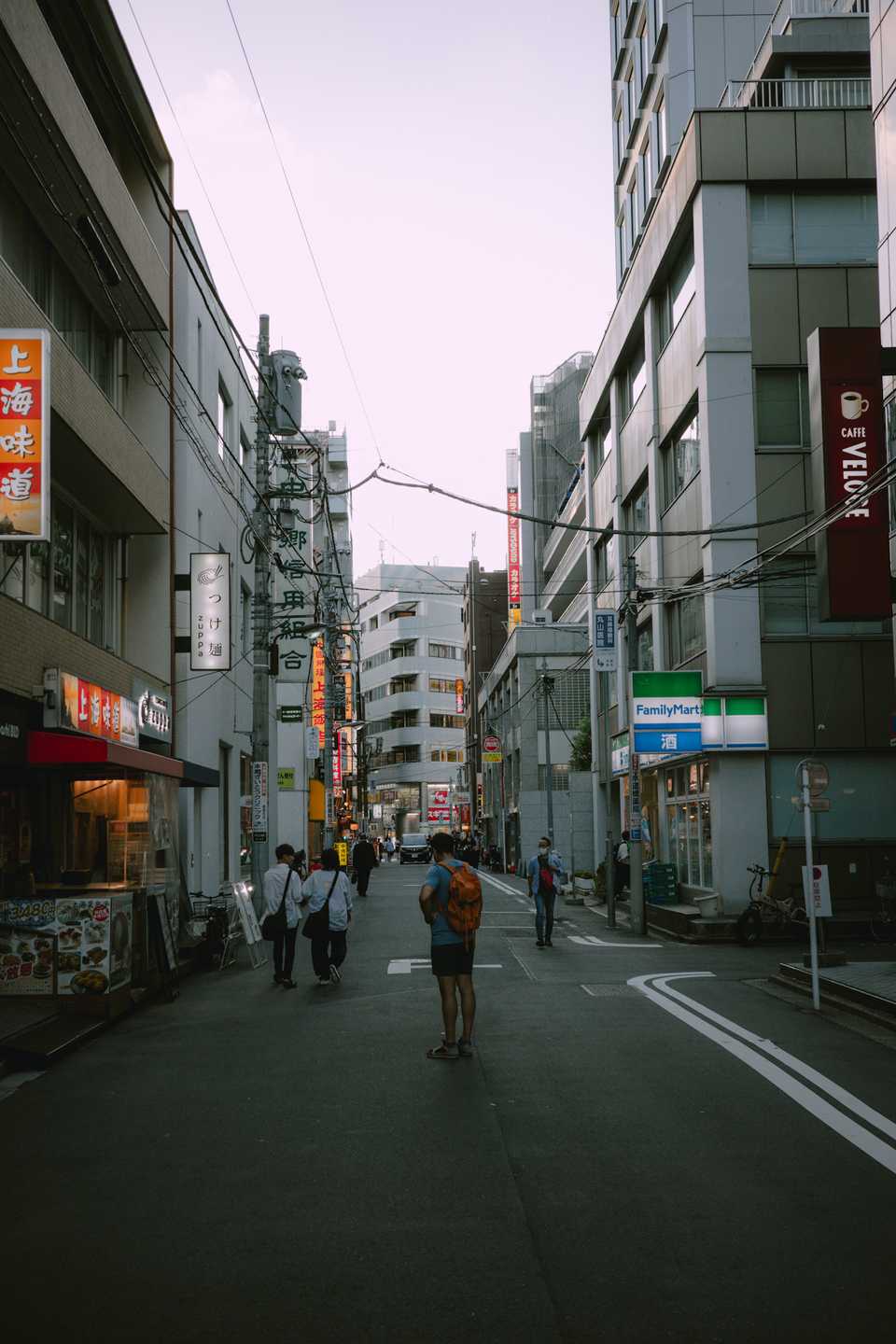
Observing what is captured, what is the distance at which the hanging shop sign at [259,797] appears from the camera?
2472 centimetres

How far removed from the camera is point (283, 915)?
51.3 ft

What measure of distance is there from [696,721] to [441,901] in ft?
51.9

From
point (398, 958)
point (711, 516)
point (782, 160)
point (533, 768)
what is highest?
point (782, 160)

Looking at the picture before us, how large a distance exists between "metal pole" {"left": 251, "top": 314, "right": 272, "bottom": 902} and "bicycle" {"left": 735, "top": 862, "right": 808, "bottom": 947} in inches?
352

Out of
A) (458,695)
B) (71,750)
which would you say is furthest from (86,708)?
(458,695)

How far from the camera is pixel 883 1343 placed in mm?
4613

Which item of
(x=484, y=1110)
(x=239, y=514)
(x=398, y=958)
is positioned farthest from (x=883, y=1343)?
(x=239, y=514)

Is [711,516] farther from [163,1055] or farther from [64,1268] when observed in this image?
[64,1268]

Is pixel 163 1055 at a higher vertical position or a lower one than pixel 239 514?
lower

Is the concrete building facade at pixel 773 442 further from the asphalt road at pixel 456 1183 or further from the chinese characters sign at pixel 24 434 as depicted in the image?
the chinese characters sign at pixel 24 434

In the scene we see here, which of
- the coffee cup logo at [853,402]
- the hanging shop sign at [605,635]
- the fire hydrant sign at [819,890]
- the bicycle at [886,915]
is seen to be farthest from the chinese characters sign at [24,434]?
the hanging shop sign at [605,635]

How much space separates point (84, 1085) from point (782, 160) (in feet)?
79.2

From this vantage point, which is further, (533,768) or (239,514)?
(533,768)

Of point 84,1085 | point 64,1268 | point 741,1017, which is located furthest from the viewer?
point 741,1017
